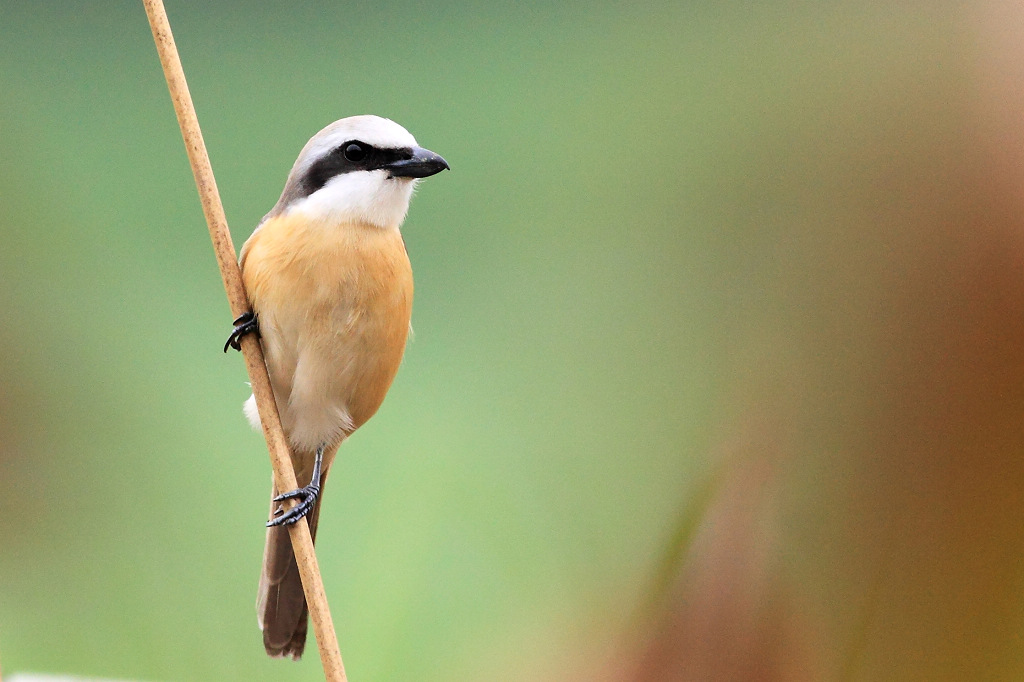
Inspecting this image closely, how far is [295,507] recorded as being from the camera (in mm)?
687

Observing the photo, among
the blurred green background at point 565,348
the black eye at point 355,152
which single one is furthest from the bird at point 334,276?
the blurred green background at point 565,348

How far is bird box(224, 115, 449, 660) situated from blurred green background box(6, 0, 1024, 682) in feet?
1.04

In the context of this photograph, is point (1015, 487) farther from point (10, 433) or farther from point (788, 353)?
point (10, 433)

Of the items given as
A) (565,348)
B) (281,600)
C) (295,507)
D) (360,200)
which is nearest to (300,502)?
(295,507)

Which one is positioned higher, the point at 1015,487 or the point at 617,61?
the point at 617,61

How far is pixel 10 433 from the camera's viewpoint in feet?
3.50

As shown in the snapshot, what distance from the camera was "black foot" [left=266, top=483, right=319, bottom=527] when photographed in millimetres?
655

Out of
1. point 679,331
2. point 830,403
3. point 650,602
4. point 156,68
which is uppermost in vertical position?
point 156,68

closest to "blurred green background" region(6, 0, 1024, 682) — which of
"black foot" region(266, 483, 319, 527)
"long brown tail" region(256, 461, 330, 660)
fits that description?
"long brown tail" region(256, 461, 330, 660)

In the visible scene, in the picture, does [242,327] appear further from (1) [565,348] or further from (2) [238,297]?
(1) [565,348]

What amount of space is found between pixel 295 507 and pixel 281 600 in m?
0.17

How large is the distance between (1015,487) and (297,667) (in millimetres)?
876

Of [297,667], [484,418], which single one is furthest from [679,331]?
[297,667]

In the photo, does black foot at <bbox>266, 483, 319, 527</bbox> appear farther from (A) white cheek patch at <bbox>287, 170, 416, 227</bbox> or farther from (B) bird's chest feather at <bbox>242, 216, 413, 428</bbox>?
(A) white cheek patch at <bbox>287, 170, 416, 227</bbox>
